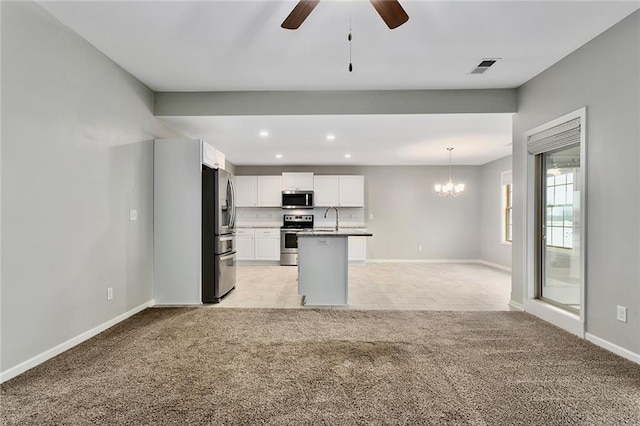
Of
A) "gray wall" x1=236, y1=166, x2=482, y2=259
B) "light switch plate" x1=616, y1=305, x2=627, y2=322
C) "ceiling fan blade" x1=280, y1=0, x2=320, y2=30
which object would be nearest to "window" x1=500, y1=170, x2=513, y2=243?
"gray wall" x1=236, y1=166, x2=482, y2=259

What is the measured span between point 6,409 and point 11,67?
7.19ft

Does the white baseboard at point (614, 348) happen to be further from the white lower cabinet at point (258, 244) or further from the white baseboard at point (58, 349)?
the white lower cabinet at point (258, 244)

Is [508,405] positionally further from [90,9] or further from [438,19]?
[90,9]

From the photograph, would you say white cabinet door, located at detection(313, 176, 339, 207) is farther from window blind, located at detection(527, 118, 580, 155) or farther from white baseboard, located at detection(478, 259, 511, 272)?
window blind, located at detection(527, 118, 580, 155)

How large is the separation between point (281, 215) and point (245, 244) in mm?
1144

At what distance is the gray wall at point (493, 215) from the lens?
7.23 m

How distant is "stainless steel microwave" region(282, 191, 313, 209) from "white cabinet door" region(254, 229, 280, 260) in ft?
2.29

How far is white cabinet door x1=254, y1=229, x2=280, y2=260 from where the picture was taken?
303 inches

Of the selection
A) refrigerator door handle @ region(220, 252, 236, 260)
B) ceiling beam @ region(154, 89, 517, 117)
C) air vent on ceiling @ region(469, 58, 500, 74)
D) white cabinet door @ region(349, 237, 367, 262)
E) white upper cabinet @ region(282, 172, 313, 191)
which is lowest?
white cabinet door @ region(349, 237, 367, 262)

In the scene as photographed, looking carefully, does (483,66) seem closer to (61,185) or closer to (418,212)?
(61,185)

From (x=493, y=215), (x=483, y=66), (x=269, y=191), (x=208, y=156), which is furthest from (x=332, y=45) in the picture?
(x=493, y=215)

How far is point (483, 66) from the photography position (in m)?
3.49

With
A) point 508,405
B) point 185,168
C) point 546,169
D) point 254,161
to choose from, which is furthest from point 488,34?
point 254,161

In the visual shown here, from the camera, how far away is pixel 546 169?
12.4 feet
